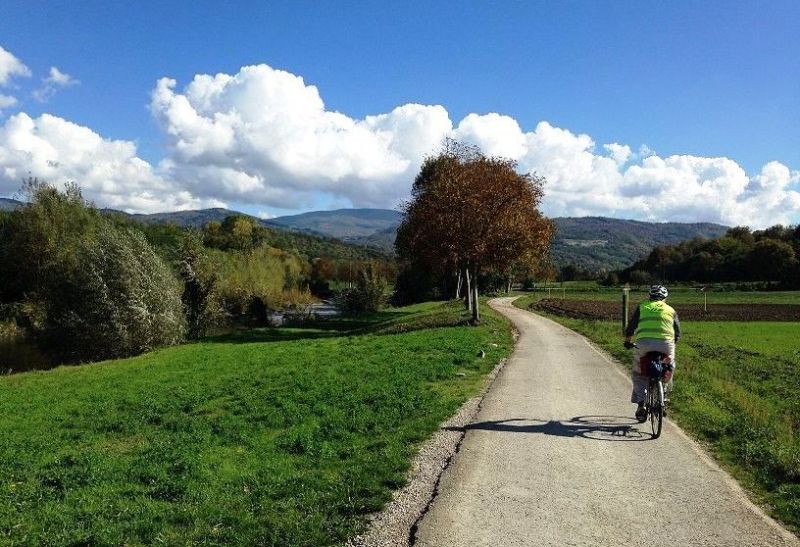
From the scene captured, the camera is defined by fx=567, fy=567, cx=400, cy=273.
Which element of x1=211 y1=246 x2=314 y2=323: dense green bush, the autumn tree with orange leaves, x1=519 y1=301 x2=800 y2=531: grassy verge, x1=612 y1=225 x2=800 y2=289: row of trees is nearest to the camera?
x1=519 y1=301 x2=800 y2=531: grassy verge

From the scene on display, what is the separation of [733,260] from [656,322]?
12834cm

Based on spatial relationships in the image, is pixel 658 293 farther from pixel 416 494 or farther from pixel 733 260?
→ pixel 733 260

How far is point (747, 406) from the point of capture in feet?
43.8

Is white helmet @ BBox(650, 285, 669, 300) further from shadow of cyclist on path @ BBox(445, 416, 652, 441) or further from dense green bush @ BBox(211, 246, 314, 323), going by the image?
dense green bush @ BBox(211, 246, 314, 323)

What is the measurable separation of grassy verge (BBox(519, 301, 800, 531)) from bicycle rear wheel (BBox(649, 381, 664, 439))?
86cm

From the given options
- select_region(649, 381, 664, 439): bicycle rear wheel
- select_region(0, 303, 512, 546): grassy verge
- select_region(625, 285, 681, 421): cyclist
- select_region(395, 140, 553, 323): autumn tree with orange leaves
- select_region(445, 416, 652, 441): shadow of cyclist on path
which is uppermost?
select_region(395, 140, 553, 323): autumn tree with orange leaves

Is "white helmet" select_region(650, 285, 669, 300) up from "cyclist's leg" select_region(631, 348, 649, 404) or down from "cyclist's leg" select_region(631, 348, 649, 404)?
up

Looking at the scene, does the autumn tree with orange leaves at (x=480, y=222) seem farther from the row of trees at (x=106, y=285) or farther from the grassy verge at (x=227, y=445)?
the row of trees at (x=106, y=285)

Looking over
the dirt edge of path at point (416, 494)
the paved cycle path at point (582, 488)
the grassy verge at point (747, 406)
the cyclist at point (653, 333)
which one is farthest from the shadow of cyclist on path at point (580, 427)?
the grassy verge at point (747, 406)

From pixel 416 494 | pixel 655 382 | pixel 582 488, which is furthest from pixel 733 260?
pixel 416 494

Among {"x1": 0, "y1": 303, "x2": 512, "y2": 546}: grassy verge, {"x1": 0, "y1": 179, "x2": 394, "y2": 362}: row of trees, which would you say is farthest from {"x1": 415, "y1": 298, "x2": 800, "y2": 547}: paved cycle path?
{"x1": 0, "y1": 179, "x2": 394, "y2": 362}: row of trees

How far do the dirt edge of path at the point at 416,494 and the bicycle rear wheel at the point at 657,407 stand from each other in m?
3.36

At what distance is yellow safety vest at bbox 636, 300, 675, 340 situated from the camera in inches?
414

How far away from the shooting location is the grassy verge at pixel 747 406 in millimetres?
8008
